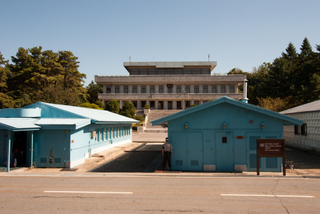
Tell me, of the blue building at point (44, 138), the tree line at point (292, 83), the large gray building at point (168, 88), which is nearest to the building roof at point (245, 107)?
the blue building at point (44, 138)

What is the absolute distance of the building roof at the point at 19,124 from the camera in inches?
616

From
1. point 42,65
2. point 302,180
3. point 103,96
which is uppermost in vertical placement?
point 42,65

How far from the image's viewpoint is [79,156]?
61.8 ft

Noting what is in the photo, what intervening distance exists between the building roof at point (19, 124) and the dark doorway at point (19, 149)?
1338 mm

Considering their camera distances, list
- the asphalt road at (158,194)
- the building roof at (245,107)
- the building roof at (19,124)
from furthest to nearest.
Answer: the building roof at (245,107) < the building roof at (19,124) < the asphalt road at (158,194)

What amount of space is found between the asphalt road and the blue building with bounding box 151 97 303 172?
1.82 metres

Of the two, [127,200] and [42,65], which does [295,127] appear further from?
[42,65]

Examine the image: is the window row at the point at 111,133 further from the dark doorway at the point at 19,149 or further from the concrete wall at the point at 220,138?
the concrete wall at the point at 220,138

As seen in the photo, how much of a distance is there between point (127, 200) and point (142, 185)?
2.71 metres

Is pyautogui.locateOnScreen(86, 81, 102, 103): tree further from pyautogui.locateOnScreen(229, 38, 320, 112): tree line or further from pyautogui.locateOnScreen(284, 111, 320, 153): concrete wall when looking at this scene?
pyautogui.locateOnScreen(284, 111, 320, 153): concrete wall

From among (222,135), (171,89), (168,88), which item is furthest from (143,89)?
(222,135)

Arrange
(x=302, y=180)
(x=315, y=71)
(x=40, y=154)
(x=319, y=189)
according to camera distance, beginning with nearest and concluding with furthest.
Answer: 1. (x=319, y=189)
2. (x=302, y=180)
3. (x=40, y=154)
4. (x=315, y=71)

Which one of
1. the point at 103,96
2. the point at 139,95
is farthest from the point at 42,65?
the point at 139,95

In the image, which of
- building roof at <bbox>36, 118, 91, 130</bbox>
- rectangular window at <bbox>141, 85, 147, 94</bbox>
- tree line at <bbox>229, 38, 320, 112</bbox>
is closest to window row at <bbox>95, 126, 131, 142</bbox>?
building roof at <bbox>36, 118, 91, 130</bbox>
